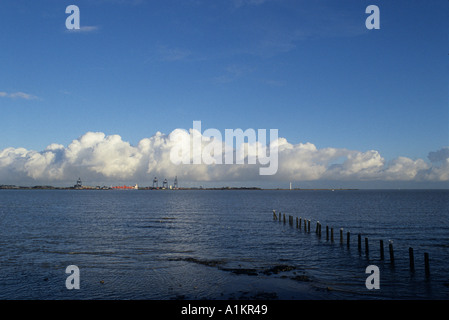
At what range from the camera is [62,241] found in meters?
43.7

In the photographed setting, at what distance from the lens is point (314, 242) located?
44.8 metres

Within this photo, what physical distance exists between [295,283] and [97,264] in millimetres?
17279
